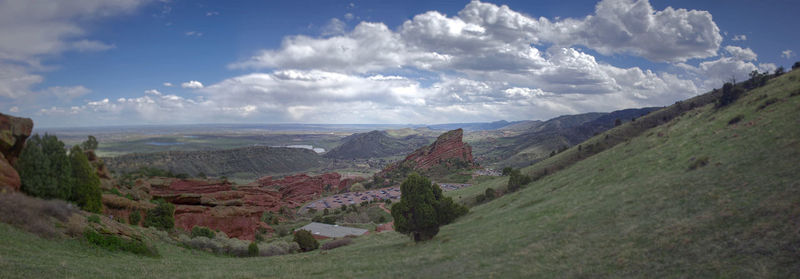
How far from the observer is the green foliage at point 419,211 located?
1177 inches

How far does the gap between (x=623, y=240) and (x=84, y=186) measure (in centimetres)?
3999

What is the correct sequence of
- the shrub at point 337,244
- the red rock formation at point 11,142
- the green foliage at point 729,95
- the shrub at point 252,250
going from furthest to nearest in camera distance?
the green foliage at point 729,95 < the shrub at point 337,244 < the shrub at point 252,250 < the red rock formation at point 11,142

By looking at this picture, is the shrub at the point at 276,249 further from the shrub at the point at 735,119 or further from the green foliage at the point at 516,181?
the shrub at the point at 735,119

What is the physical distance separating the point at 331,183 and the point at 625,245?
12146 cm

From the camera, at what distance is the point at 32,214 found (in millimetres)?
17812

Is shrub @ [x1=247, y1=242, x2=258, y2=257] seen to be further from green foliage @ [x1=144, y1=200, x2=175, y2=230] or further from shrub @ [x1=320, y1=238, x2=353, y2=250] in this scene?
green foliage @ [x1=144, y1=200, x2=175, y2=230]

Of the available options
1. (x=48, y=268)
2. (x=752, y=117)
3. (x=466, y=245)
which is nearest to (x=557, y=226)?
(x=466, y=245)

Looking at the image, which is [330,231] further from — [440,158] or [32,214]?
[440,158]

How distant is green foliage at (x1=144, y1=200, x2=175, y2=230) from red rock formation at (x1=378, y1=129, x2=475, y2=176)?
106 meters

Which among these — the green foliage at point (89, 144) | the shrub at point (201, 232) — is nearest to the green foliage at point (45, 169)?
the shrub at point (201, 232)

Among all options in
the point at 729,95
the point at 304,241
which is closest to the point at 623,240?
the point at 304,241

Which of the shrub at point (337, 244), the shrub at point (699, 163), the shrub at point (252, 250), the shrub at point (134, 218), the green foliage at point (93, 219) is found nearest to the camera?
the green foliage at point (93, 219)

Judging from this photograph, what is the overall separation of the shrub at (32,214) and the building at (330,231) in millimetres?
33001

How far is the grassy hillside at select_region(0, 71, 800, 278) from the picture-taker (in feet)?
42.1
